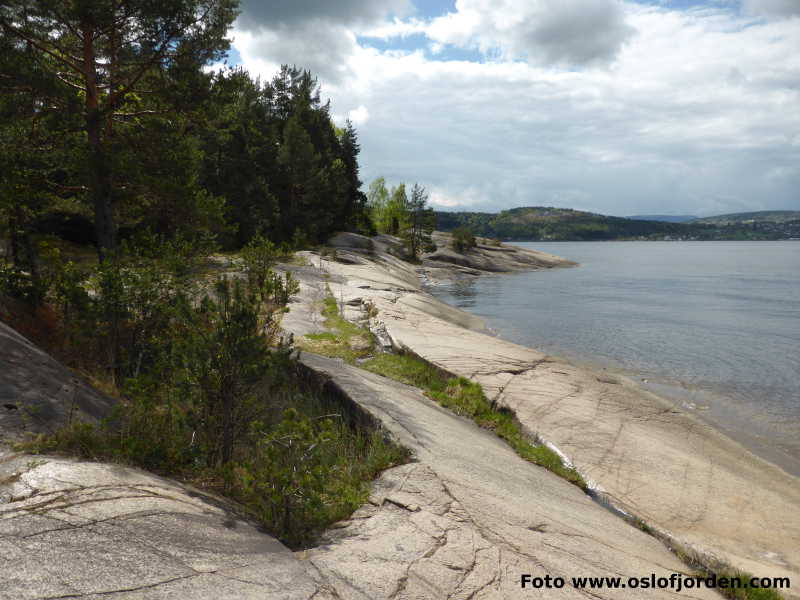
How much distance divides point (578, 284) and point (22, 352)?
53185 mm

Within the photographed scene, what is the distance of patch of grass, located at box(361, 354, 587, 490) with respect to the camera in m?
8.82

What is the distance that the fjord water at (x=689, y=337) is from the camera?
46.9 ft

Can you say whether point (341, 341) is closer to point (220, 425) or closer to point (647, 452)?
point (647, 452)

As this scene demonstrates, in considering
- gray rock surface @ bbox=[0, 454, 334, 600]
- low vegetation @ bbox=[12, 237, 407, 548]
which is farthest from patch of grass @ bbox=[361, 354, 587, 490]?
gray rock surface @ bbox=[0, 454, 334, 600]

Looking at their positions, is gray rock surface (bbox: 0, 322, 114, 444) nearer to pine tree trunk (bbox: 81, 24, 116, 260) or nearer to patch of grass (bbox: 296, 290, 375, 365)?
patch of grass (bbox: 296, 290, 375, 365)

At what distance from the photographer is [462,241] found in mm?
71750

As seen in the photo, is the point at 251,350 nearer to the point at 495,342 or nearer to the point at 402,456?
the point at 402,456

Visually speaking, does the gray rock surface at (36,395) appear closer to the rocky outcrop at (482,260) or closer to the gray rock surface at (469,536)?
the gray rock surface at (469,536)

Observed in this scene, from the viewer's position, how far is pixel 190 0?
14.1 m

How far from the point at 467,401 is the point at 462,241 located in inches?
2440

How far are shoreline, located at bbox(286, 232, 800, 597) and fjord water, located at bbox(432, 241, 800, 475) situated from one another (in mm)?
1617

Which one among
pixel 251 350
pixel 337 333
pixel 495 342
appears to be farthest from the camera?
pixel 495 342

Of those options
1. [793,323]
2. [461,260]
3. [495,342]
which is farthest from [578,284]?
[495,342]

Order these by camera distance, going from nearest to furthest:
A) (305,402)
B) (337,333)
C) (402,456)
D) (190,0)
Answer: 1. (402,456)
2. (305,402)
3. (190,0)
4. (337,333)
